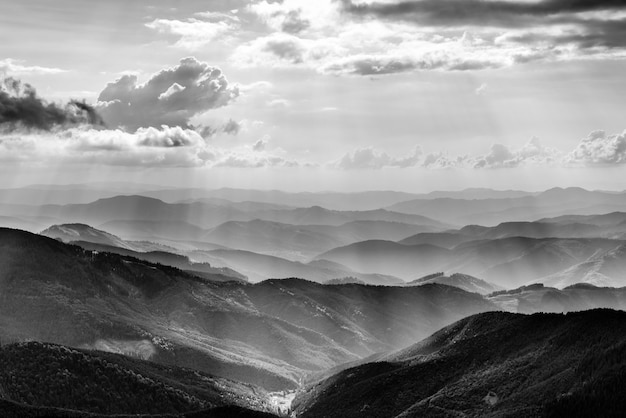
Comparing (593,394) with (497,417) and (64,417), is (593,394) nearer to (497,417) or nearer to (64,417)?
(497,417)

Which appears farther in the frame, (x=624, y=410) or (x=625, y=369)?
(x=625, y=369)

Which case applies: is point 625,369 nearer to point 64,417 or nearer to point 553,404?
point 553,404

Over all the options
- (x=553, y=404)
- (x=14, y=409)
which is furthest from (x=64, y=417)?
(x=553, y=404)

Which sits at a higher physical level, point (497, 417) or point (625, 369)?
point (625, 369)

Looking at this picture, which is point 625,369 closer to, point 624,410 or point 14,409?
point 624,410

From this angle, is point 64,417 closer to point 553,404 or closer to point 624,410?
point 553,404

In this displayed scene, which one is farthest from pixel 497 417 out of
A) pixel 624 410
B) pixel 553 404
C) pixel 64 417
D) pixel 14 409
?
pixel 14 409

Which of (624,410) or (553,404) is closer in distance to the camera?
(624,410)
